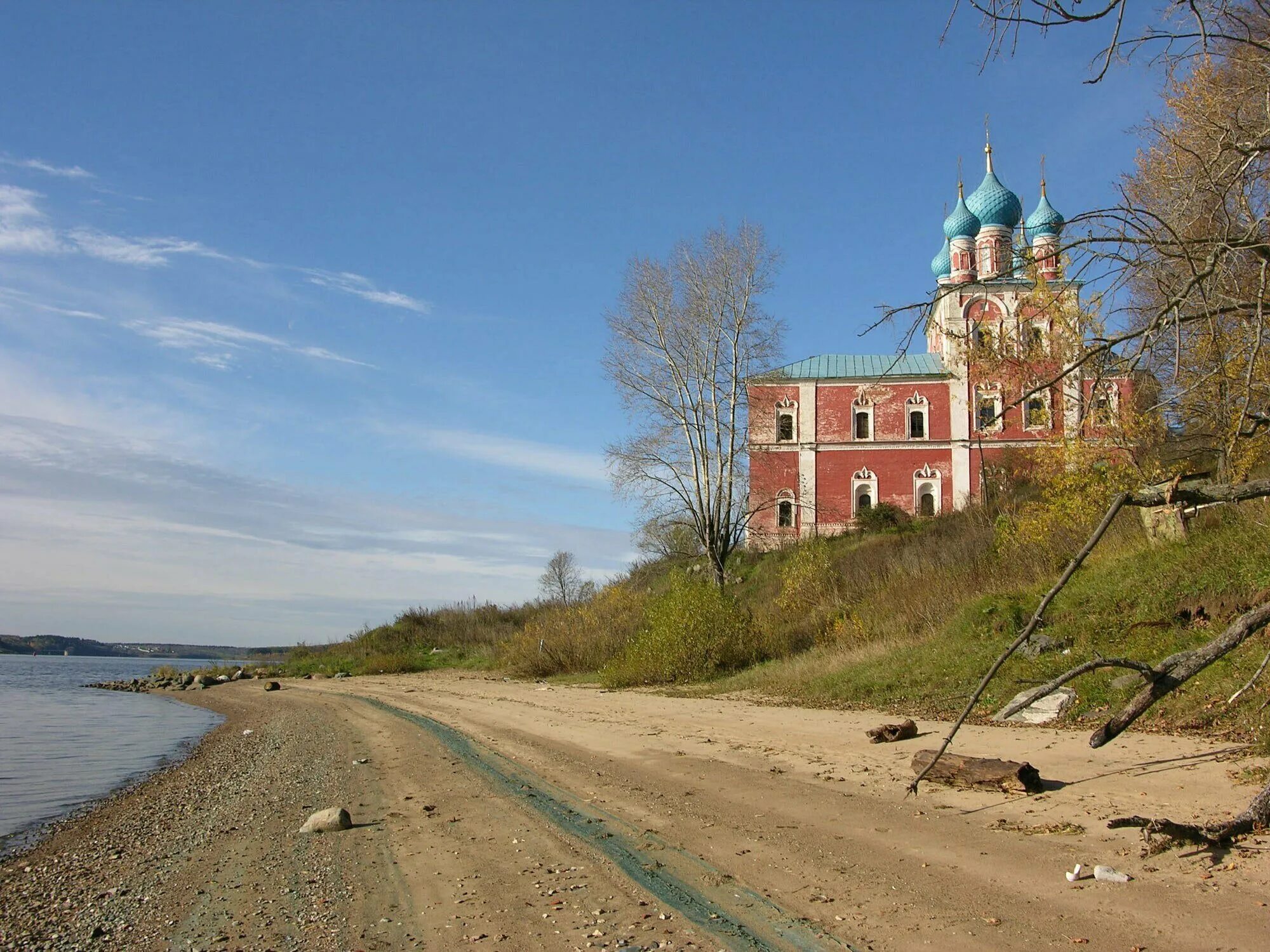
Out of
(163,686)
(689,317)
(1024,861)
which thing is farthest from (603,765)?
(163,686)

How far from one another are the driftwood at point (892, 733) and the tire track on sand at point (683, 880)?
3.66 metres

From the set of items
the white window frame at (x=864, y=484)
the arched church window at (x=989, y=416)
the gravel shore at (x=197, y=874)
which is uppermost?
the white window frame at (x=864, y=484)

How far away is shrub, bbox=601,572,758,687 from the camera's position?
2094 centimetres

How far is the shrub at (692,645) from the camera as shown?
20.9m

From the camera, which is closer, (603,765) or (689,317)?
(603,765)

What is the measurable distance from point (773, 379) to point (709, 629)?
1297 centimetres

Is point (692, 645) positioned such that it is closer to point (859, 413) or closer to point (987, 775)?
point (987, 775)

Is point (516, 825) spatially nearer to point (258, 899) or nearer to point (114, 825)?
point (258, 899)

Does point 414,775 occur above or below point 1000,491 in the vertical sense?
below

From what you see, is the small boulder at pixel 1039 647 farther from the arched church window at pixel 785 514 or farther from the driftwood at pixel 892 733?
the arched church window at pixel 785 514

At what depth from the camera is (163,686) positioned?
44.8 metres

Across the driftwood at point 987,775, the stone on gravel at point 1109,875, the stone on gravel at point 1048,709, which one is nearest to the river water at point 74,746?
the driftwood at point 987,775

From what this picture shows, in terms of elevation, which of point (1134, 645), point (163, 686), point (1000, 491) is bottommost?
point (163, 686)

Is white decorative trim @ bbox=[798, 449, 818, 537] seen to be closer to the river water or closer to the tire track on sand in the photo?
the river water
